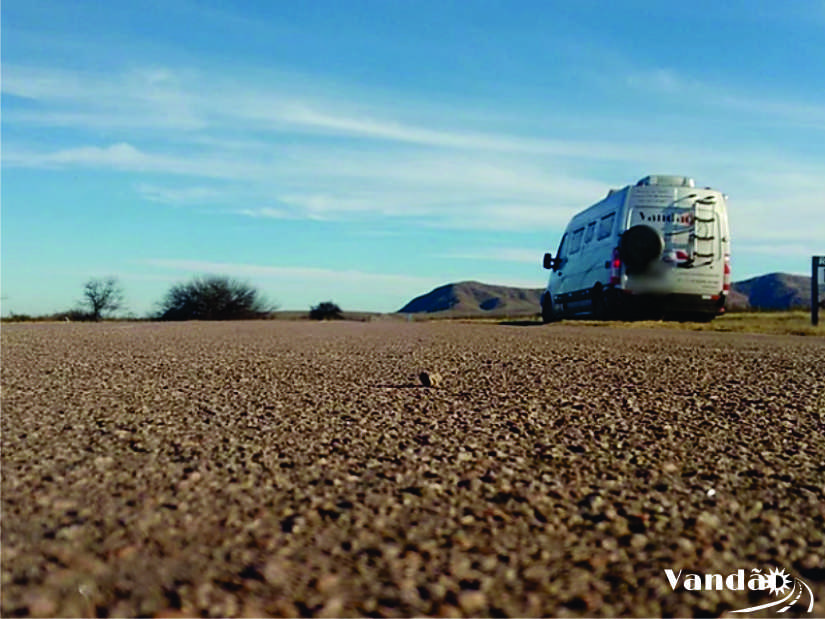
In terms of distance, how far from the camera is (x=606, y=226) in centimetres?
1881

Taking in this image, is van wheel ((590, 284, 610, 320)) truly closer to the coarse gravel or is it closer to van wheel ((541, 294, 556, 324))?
van wheel ((541, 294, 556, 324))

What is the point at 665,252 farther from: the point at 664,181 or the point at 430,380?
the point at 430,380

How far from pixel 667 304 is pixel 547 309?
20.7ft

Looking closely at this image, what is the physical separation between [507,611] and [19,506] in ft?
5.09

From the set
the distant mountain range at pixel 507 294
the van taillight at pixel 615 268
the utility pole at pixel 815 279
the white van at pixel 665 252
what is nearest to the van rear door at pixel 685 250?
the white van at pixel 665 252

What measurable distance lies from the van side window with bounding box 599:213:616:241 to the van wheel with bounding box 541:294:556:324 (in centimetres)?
460

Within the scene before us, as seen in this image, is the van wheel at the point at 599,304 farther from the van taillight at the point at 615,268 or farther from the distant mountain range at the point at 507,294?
the distant mountain range at the point at 507,294

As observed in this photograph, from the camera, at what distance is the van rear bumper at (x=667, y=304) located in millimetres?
17906

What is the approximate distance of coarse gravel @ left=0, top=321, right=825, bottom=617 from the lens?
2145 mm

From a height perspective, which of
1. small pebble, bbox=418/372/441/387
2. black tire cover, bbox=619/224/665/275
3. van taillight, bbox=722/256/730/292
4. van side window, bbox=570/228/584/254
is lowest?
small pebble, bbox=418/372/441/387

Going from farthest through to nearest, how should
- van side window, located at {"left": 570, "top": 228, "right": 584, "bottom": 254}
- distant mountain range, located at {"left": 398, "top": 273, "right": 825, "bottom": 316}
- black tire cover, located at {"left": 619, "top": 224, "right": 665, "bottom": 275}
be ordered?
distant mountain range, located at {"left": 398, "top": 273, "right": 825, "bottom": 316}
van side window, located at {"left": 570, "top": 228, "right": 584, "bottom": 254}
black tire cover, located at {"left": 619, "top": 224, "right": 665, "bottom": 275}

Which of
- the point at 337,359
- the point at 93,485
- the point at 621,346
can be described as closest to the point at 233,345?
the point at 337,359

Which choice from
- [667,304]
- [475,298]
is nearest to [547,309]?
[667,304]

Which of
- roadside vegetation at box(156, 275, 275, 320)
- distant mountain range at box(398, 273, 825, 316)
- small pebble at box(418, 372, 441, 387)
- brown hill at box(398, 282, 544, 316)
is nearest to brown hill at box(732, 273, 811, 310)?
distant mountain range at box(398, 273, 825, 316)
